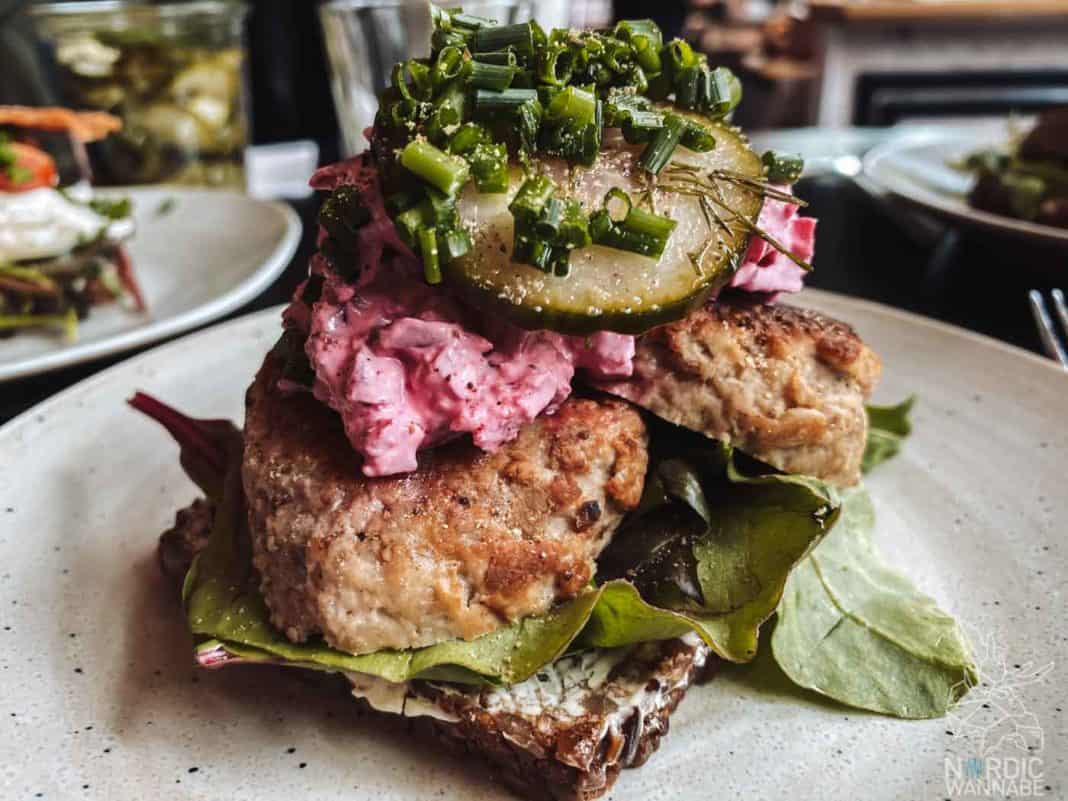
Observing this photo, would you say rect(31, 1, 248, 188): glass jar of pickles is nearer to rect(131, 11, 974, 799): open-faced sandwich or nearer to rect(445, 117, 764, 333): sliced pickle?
rect(131, 11, 974, 799): open-faced sandwich

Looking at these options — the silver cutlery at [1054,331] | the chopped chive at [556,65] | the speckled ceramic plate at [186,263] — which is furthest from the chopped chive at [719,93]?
the speckled ceramic plate at [186,263]

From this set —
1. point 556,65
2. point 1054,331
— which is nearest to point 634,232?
point 556,65

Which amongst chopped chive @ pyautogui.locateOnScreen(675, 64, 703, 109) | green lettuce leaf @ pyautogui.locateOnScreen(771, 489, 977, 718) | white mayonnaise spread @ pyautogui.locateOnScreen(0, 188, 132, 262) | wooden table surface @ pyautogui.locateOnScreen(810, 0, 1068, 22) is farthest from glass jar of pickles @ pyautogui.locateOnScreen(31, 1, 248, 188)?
wooden table surface @ pyautogui.locateOnScreen(810, 0, 1068, 22)

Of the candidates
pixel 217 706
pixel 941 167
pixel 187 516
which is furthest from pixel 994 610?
pixel 941 167

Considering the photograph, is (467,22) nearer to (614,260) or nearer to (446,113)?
(446,113)

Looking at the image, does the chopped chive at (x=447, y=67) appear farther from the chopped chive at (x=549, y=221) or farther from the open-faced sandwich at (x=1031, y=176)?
the open-faced sandwich at (x=1031, y=176)

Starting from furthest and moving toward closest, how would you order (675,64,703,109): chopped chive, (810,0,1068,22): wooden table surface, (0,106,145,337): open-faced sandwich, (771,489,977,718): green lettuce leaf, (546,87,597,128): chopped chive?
(810,0,1068,22): wooden table surface
(0,106,145,337): open-faced sandwich
(675,64,703,109): chopped chive
(771,489,977,718): green lettuce leaf
(546,87,597,128): chopped chive
